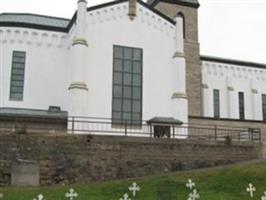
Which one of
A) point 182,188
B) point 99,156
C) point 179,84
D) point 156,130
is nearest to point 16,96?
point 156,130

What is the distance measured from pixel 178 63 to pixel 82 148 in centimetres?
1041

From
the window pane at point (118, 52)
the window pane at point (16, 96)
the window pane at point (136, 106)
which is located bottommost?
the window pane at point (136, 106)

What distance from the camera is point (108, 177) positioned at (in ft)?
65.6

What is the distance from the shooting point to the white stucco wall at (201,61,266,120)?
35719 millimetres

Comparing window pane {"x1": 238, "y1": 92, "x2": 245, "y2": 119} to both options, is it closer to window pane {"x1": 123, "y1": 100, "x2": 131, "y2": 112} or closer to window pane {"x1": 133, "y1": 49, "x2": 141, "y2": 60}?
window pane {"x1": 133, "y1": 49, "x2": 141, "y2": 60}

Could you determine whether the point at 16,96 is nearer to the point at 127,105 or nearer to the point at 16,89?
the point at 16,89

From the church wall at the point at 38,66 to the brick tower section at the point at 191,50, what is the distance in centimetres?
981

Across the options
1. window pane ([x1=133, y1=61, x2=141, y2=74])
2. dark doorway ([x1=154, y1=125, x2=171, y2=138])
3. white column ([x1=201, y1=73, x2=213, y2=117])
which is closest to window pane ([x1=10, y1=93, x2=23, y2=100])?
window pane ([x1=133, y1=61, x2=141, y2=74])

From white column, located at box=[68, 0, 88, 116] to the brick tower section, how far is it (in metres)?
10.1

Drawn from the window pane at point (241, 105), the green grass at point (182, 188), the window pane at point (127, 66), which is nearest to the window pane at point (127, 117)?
the window pane at point (127, 66)

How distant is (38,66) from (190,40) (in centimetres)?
1294

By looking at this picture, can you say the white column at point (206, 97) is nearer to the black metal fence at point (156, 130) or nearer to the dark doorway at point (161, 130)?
the black metal fence at point (156, 130)

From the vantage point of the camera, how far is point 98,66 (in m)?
26.5

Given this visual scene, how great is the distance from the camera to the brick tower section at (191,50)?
33312 millimetres
